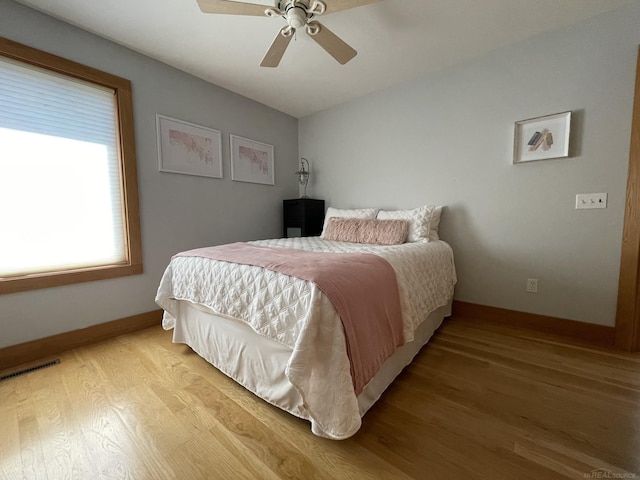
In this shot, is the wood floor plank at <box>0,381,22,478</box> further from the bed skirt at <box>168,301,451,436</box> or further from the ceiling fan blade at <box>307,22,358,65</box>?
the ceiling fan blade at <box>307,22,358,65</box>

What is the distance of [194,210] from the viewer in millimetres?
2555

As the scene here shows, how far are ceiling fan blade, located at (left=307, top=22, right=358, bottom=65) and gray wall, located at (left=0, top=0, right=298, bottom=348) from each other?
1535mm

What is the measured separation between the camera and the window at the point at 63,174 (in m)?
1.65

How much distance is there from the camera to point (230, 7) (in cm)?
139

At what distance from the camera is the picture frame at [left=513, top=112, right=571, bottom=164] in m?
1.89

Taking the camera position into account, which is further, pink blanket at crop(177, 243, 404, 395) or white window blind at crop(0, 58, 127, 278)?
white window blind at crop(0, 58, 127, 278)

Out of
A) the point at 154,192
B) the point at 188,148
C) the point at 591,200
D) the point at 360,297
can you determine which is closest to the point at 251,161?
the point at 188,148

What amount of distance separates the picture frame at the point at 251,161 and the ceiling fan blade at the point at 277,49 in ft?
3.91

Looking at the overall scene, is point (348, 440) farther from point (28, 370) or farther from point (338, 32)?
point (338, 32)

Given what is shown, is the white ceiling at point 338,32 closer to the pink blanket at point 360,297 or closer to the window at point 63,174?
the window at point 63,174

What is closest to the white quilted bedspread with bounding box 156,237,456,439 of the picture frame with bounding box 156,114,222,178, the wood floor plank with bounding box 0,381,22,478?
the wood floor plank with bounding box 0,381,22,478

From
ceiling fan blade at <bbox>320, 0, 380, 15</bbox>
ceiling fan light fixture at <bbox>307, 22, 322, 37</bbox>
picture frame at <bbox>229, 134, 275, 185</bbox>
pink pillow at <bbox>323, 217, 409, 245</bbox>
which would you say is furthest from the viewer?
picture frame at <bbox>229, 134, 275, 185</bbox>

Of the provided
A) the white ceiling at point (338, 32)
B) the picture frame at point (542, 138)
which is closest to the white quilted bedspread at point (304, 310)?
the picture frame at point (542, 138)

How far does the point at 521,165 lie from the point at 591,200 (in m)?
0.53
